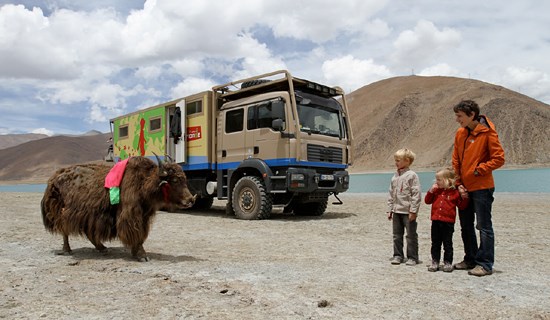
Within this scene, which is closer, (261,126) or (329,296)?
(329,296)

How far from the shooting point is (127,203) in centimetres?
597

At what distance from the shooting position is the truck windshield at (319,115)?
11055mm

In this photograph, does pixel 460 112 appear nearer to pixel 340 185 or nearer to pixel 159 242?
pixel 159 242

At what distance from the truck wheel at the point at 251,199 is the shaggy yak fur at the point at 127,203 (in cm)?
497

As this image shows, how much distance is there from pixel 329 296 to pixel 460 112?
2.70 metres

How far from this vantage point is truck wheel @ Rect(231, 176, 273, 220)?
1103 centimetres

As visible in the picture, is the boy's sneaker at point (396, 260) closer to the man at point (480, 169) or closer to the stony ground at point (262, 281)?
the stony ground at point (262, 281)

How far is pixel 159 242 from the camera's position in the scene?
25.4ft

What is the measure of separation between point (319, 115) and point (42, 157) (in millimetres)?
175205

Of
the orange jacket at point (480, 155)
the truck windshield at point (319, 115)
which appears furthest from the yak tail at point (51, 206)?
the truck windshield at point (319, 115)

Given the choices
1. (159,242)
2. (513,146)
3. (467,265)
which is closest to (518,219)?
(467,265)

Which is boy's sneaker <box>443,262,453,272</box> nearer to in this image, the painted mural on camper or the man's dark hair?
the man's dark hair

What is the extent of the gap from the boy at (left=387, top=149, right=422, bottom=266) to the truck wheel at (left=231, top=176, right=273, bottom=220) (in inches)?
212

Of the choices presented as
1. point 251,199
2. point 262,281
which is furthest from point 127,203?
point 251,199
